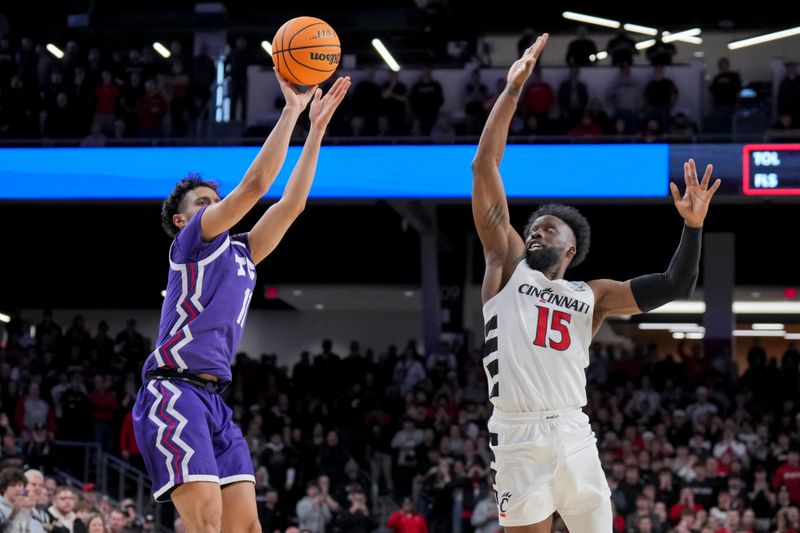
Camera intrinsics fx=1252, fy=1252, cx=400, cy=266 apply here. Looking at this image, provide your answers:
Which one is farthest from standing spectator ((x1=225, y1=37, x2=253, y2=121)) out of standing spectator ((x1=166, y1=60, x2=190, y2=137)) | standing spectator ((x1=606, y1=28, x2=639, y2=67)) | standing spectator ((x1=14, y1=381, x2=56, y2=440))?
standing spectator ((x1=606, y1=28, x2=639, y2=67))

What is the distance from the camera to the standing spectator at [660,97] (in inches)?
746

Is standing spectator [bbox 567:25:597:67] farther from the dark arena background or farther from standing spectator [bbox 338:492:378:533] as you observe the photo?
standing spectator [bbox 338:492:378:533]

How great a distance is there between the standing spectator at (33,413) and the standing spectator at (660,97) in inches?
402

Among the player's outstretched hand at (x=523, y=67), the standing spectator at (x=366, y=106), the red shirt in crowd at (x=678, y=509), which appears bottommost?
the red shirt in crowd at (x=678, y=509)

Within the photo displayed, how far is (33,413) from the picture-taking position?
62.5ft

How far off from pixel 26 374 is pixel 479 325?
1001 centimetres

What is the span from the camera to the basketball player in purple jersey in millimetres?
5414

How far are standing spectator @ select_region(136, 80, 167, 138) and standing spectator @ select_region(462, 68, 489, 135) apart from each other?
4.74 metres

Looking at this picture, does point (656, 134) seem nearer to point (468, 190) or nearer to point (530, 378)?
point (468, 190)

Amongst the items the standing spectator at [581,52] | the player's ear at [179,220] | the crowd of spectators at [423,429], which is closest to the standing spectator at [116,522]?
the crowd of spectators at [423,429]

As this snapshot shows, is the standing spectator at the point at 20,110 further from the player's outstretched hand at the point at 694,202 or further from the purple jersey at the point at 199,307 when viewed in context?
the player's outstretched hand at the point at 694,202

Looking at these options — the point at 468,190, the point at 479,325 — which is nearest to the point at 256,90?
the point at 468,190

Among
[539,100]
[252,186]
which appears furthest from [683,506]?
[252,186]

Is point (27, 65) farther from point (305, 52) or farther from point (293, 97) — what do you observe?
point (293, 97)
